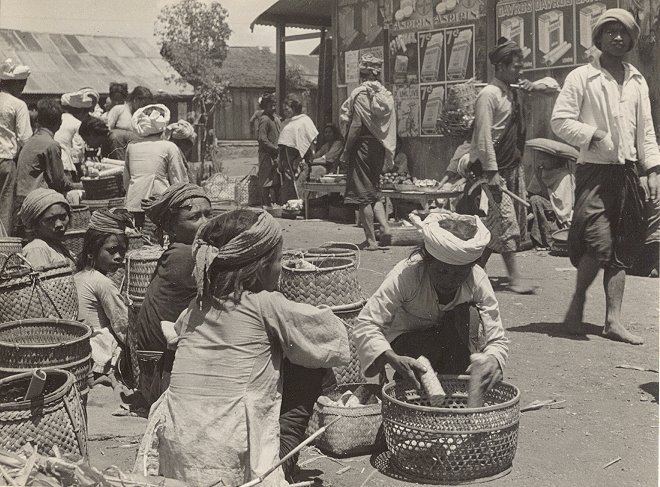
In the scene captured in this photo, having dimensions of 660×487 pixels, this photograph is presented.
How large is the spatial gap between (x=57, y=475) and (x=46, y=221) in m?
3.14

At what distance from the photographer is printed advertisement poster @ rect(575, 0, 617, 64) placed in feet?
32.7

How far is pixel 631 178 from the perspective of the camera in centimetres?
600

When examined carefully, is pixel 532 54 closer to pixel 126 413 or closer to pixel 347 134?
pixel 347 134

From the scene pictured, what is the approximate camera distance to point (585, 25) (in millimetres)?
10086

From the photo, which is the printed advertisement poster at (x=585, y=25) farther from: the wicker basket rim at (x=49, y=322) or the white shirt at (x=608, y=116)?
the wicker basket rim at (x=49, y=322)

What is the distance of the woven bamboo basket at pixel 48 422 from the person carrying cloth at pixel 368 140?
6.26 m

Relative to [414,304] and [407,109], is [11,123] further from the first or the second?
[407,109]

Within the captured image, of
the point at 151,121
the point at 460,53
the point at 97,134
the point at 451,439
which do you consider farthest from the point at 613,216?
the point at 97,134

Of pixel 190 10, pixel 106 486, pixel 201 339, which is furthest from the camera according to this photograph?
pixel 190 10

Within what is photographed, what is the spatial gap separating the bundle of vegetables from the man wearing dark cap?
4587 millimetres

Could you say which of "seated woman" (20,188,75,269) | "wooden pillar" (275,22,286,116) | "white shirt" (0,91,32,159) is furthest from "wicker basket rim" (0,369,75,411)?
"wooden pillar" (275,22,286,116)

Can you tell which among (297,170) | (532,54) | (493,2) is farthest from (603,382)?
(297,170)

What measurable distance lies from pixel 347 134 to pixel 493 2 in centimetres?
288

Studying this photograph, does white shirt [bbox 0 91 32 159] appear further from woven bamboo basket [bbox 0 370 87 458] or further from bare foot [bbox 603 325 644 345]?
bare foot [bbox 603 325 644 345]
